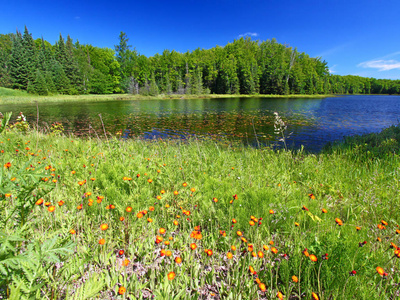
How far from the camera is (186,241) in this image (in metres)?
1.66

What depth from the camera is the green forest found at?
47406mm

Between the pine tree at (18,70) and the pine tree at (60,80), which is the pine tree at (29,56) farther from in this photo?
the pine tree at (60,80)

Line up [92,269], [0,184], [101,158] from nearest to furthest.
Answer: [0,184] → [92,269] → [101,158]

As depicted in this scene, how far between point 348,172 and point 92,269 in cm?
489

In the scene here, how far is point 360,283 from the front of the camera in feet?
4.30

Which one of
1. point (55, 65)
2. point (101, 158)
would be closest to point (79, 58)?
point (55, 65)

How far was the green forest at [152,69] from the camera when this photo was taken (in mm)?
47406

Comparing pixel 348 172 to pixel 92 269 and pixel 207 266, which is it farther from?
pixel 92 269

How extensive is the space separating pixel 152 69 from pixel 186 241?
66.4 m

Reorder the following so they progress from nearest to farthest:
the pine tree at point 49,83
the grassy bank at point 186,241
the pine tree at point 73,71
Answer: the grassy bank at point 186,241, the pine tree at point 49,83, the pine tree at point 73,71

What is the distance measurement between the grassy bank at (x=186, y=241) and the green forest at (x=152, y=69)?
172 ft

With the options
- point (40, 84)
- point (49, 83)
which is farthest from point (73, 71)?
point (40, 84)

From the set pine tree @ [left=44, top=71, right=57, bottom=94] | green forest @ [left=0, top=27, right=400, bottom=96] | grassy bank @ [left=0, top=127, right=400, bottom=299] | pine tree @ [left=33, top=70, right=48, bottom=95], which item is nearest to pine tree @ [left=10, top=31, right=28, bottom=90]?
green forest @ [left=0, top=27, right=400, bottom=96]

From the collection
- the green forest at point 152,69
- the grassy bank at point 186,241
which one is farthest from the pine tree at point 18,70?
the grassy bank at point 186,241
